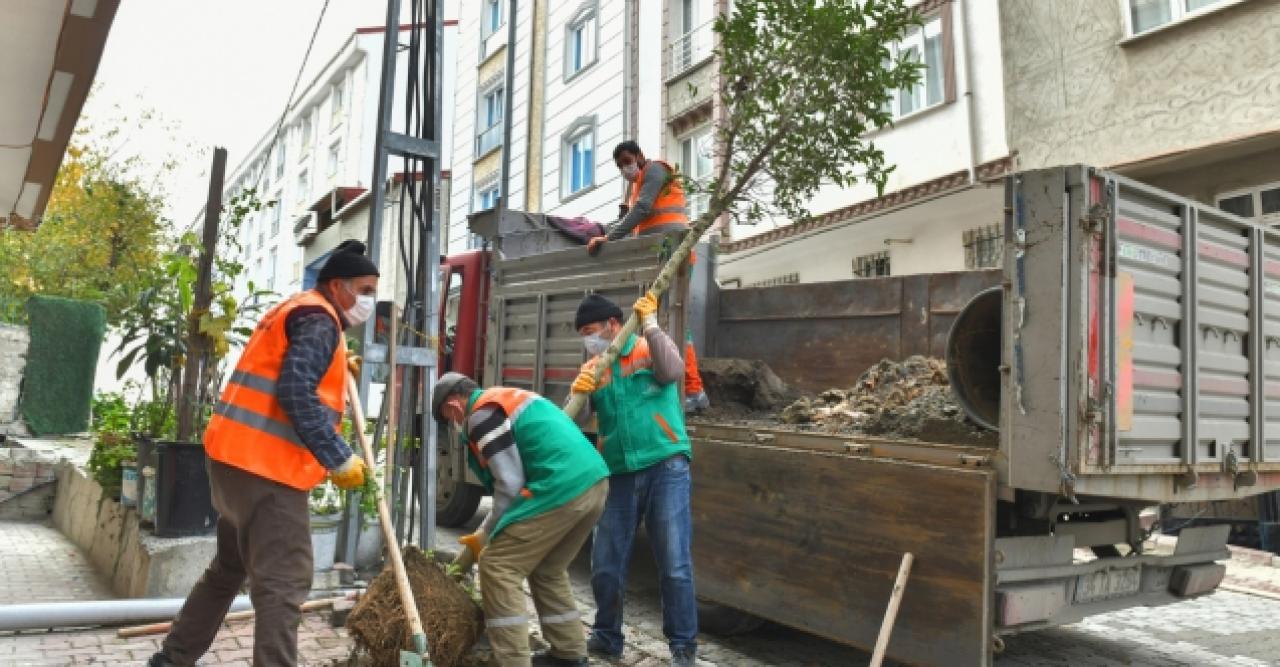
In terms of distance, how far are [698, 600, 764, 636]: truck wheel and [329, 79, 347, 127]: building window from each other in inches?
1080

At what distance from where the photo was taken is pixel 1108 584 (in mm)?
3730

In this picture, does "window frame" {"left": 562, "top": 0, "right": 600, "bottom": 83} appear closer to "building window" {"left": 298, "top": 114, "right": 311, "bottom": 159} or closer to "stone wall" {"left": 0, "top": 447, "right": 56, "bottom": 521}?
"stone wall" {"left": 0, "top": 447, "right": 56, "bottom": 521}

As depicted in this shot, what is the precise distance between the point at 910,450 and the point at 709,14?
1228 centimetres

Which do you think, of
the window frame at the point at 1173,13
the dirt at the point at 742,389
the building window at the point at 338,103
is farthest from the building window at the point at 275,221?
the dirt at the point at 742,389

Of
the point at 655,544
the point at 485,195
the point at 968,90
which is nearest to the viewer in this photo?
the point at 655,544

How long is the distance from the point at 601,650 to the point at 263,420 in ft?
6.48

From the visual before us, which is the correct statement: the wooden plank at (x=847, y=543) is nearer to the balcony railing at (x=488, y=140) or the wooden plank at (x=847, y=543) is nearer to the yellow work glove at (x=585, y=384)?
the yellow work glove at (x=585, y=384)

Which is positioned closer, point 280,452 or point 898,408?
point 280,452

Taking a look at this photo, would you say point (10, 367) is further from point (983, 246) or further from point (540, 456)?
point (983, 246)

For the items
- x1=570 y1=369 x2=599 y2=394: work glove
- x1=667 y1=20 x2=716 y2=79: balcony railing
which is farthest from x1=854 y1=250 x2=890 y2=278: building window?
x1=570 y1=369 x2=599 y2=394: work glove

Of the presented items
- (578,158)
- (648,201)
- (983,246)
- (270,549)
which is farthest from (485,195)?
(270,549)

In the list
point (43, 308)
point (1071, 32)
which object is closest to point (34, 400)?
point (43, 308)

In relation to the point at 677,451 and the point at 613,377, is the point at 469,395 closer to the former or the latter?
the point at 613,377

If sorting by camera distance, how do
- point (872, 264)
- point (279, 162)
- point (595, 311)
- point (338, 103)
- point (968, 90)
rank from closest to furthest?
point (595, 311)
point (968, 90)
point (872, 264)
point (338, 103)
point (279, 162)
